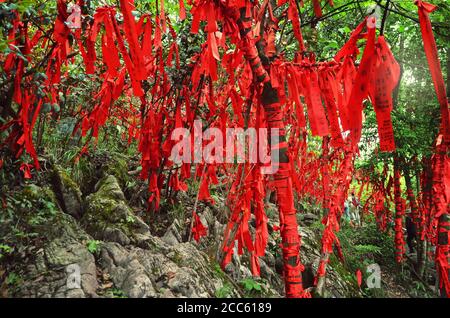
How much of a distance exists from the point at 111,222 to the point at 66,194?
22.8 inches

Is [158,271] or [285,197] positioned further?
[158,271]

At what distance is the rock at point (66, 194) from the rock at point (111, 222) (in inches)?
3.9

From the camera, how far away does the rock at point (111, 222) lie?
9.54 feet

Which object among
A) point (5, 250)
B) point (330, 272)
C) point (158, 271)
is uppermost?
point (5, 250)

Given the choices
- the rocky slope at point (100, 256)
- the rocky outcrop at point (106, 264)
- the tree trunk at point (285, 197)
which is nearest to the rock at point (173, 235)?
the rocky slope at point (100, 256)

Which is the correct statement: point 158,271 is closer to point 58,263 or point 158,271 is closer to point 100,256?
point 100,256

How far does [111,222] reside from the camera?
3.05 metres

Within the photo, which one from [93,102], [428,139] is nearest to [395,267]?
[428,139]

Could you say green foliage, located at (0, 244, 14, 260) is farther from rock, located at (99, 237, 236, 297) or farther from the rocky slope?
rock, located at (99, 237, 236, 297)

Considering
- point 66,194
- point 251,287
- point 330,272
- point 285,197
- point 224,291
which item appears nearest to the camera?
point 285,197

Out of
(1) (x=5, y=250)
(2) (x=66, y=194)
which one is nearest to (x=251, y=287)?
(2) (x=66, y=194)

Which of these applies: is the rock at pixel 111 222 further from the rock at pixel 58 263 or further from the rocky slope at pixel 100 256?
the rock at pixel 58 263

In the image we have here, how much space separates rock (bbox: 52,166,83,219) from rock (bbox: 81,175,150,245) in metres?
0.10

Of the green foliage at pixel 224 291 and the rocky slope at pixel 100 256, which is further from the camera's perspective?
the green foliage at pixel 224 291
